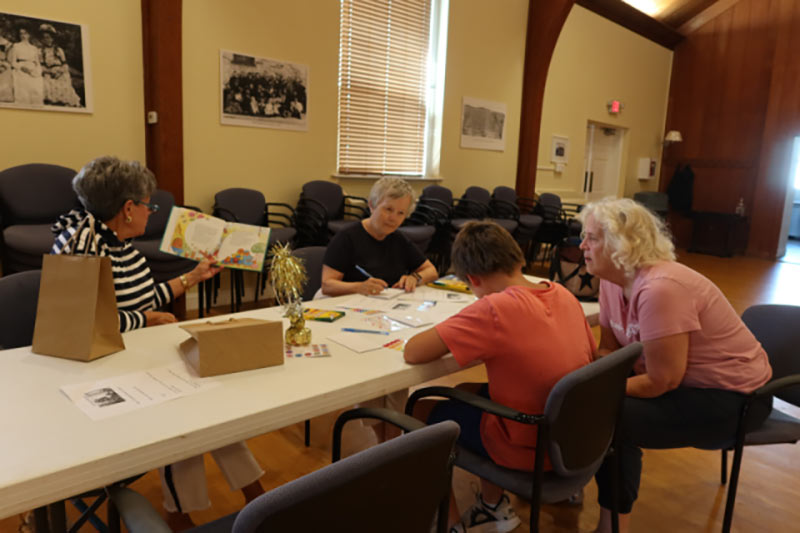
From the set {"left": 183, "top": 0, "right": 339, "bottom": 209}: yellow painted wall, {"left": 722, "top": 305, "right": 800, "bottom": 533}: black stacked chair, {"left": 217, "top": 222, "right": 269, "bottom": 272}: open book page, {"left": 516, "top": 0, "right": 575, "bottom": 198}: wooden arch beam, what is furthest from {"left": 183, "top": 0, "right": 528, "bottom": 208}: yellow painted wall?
{"left": 722, "top": 305, "right": 800, "bottom": 533}: black stacked chair

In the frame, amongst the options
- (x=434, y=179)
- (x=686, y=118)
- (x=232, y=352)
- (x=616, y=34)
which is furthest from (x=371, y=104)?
(x=686, y=118)

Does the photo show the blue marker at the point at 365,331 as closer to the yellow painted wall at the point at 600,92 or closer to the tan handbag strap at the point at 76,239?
the tan handbag strap at the point at 76,239

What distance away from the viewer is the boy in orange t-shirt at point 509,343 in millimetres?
1469

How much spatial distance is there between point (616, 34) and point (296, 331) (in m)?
9.28

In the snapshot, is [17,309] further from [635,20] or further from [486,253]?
[635,20]

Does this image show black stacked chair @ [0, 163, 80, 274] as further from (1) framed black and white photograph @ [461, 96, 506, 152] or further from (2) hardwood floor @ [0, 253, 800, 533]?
(1) framed black and white photograph @ [461, 96, 506, 152]

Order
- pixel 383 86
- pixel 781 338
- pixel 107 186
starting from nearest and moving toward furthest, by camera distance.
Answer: pixel 107 186 < pixel 781 338 < pixel 383 86

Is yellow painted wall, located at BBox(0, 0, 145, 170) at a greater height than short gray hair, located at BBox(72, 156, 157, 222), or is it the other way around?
yellow painted wall, located at BBox(0, 0, 145, 170)

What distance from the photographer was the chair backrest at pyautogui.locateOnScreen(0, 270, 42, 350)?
1.63m

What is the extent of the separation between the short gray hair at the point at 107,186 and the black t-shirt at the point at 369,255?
966 millimetres

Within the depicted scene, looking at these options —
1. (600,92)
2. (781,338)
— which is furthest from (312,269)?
(600,92)

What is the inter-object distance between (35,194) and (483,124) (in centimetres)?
500

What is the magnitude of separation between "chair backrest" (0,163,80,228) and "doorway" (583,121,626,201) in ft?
25.2

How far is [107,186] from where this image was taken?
68.4 inches
